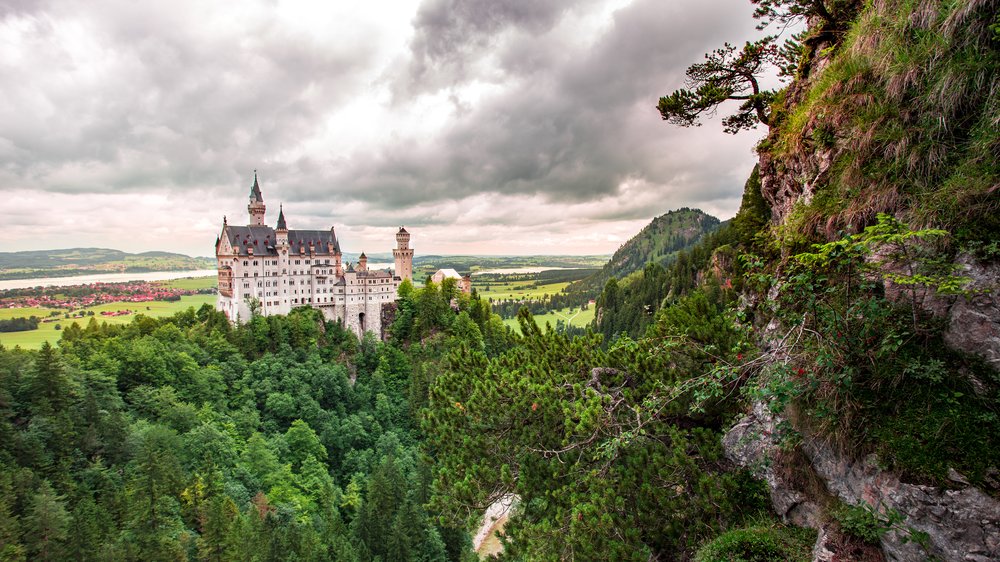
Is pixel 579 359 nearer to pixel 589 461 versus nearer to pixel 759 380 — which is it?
→ pixel 589 461

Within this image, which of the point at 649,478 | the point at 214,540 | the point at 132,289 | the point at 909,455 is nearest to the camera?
the point at 909,455

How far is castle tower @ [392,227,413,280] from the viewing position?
67812 millimetres

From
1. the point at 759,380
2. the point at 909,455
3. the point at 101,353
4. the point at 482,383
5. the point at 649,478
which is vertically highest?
the point at 759,380

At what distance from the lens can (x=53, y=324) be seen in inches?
2384

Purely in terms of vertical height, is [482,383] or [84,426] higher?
[482,383]

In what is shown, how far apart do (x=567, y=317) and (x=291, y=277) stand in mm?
80093

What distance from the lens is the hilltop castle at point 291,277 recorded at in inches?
2106

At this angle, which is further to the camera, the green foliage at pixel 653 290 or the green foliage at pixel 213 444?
the green foliage at pixel 653 290

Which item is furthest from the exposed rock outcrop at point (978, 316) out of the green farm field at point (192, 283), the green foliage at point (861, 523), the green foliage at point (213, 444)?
the green farm field at point (192, 283)

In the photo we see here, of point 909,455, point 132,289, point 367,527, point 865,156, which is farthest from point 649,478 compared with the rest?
point 132,289

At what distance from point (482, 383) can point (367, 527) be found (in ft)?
92.3

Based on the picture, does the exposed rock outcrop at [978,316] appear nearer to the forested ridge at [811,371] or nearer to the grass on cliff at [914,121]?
the forested ridge at [811,371]

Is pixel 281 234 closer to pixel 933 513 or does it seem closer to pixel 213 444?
pixel 213 444

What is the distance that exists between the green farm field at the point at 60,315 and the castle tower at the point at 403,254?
27729 millimetres
